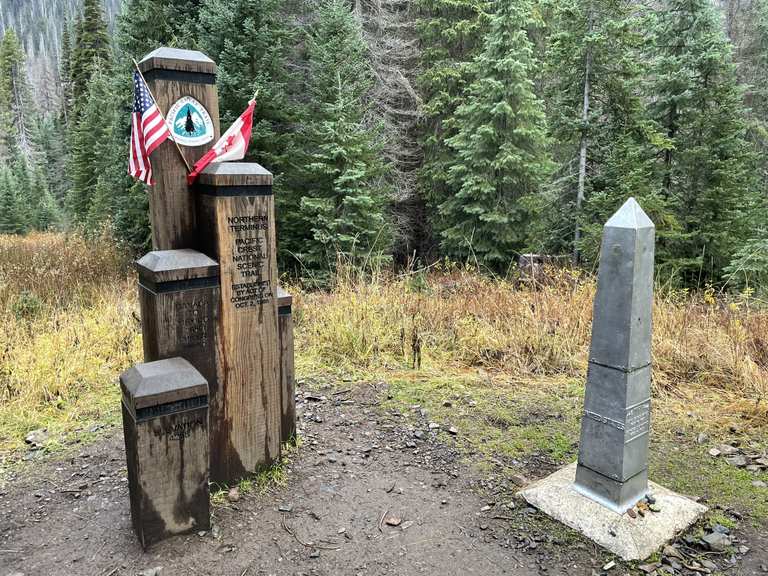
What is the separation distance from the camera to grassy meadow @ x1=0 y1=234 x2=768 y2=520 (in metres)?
3.59

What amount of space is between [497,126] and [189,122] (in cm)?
1052

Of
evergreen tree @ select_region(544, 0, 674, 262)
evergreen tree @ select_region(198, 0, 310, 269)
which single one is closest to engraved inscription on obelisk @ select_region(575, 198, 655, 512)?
evergreen tree @ select_region(544, 0, 674, 262)

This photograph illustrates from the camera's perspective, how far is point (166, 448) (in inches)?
95.5

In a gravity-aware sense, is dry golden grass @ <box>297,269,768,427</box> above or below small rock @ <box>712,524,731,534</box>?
above

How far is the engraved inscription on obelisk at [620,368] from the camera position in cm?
258

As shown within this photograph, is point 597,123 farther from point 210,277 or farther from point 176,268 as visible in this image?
point 176,268

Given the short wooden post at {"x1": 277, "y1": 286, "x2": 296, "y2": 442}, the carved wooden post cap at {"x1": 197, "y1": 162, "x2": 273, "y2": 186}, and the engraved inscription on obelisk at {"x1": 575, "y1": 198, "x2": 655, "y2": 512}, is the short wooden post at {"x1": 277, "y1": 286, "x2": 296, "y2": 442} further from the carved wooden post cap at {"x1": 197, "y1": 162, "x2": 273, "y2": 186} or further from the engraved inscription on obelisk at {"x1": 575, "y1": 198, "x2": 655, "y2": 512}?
the engraved inscription on obelisk at {"x1": 575, "y1": 198, "x2": 655, "y2": 512}

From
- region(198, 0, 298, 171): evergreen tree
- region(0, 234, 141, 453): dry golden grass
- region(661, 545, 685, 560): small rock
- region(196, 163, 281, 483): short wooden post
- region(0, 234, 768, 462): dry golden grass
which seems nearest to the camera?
region(661, 545, 685, 560): small rock

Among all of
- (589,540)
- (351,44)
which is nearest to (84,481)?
(589,540)

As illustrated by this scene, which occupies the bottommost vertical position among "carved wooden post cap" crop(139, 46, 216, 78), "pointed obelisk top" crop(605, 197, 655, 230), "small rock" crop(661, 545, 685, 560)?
"small rock" crop(661, 545, 685, 560)

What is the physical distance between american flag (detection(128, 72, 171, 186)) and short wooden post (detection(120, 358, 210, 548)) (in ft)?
3.23

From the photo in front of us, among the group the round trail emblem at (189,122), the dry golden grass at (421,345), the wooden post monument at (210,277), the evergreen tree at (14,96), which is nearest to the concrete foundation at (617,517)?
the dry golden grass at (421,345)

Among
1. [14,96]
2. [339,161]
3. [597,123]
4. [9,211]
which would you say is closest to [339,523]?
[339,161]

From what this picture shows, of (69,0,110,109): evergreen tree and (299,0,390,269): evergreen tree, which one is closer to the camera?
(299,0,390,269): evergreen tree
